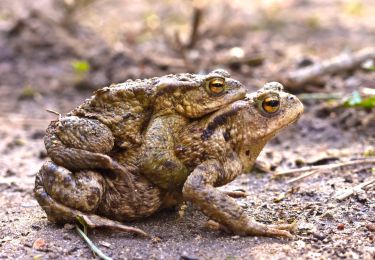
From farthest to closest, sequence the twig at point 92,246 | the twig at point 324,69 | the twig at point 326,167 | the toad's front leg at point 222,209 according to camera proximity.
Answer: the twig at point 324,69
the twig at point 326,167
the toad's front leg at point 222,209
the twig at point 92,246

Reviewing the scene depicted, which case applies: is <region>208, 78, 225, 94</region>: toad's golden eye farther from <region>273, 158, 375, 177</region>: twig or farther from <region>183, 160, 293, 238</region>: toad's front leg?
<region>273, 158, 375, 177</region>: twig

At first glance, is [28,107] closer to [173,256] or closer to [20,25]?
[20,25]

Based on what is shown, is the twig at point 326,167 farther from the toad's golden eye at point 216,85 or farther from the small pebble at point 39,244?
the small pebble at point 39,244

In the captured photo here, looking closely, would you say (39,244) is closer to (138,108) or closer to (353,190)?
(138,108)

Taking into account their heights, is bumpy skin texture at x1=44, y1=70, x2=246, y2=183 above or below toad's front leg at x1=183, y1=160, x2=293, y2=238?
above

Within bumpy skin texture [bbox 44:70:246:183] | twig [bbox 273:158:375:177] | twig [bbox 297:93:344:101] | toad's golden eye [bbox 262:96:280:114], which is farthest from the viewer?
twig [bbox 297:93:344:101]

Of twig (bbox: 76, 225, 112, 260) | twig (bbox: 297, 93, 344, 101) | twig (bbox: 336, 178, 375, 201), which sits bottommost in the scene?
twig (bbox: 76, 225, 112, 260)

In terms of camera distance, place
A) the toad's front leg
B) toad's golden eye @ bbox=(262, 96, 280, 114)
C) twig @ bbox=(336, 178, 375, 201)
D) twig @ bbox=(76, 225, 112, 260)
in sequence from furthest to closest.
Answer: twig @ bbox=(336, 178, 375, 201) < toad's golden eye @ bbox=(262, 96, 280, 114) < the toad's front leg < twig @ bbox=(76, 225, 112, 260)

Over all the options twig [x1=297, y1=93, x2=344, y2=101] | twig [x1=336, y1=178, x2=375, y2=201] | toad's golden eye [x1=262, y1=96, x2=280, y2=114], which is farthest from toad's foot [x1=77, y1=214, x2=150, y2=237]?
twig [x1=297, y1=93, x2=344, y2=101]

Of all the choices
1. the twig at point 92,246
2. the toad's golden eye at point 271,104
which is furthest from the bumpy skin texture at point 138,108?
the twig at point 92,246

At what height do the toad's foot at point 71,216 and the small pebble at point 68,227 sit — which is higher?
the toad's foot at point 71,216
